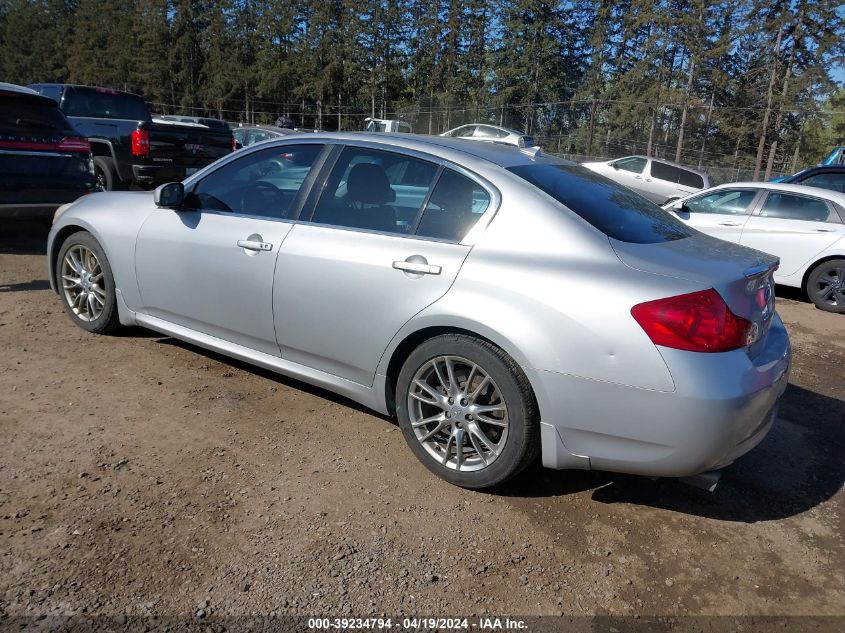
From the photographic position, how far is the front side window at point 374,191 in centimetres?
337

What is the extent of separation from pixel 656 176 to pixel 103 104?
13.2 meters

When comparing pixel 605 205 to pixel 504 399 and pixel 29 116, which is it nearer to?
pixel 504 399

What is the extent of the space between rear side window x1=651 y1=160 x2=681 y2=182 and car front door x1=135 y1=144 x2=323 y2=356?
614 inches

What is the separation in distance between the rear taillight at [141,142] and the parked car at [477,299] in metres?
6.27

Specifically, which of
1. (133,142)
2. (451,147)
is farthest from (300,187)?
(133,142)

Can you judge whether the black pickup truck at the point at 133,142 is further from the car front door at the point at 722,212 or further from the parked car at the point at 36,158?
the car front door at the point at 722,212

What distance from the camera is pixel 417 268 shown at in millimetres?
3100

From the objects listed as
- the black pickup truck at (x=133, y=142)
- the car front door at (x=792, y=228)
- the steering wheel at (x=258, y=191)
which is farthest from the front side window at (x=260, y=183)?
the black pickup truck at (x=133, y=142)

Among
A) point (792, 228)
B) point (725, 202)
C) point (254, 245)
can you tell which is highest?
point (725, 202)

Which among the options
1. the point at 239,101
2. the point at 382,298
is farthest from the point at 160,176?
the point at 239,101

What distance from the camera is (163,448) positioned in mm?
3295

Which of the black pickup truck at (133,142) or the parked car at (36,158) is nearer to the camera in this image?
the parked car at (36,158)

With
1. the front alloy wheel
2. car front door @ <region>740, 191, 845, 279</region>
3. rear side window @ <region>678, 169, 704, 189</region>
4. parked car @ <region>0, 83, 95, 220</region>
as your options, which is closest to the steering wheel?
the front alloy wheel

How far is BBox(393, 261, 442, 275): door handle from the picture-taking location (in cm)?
306
